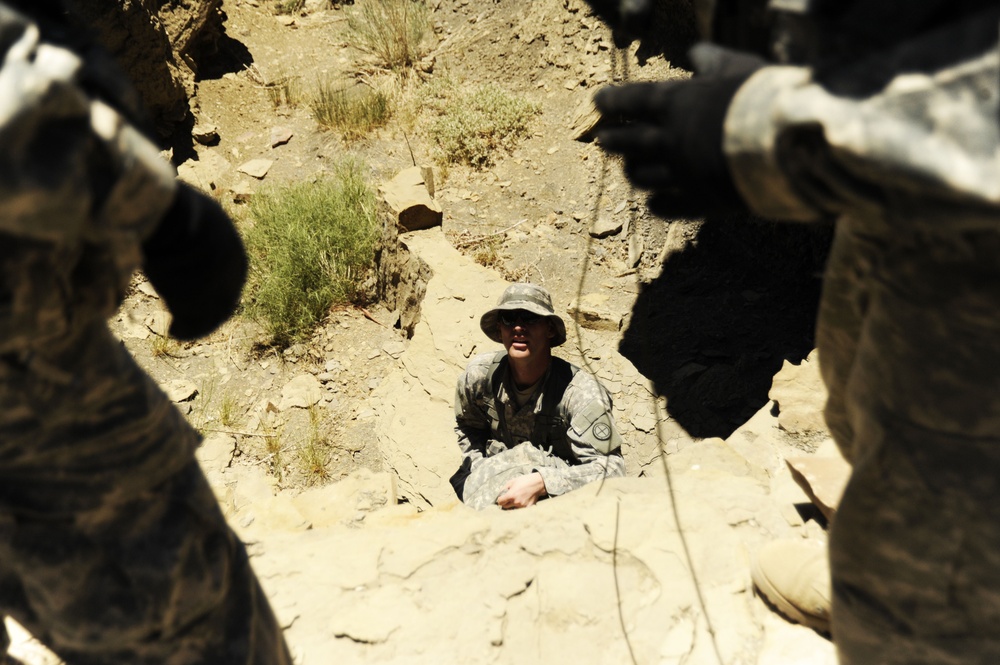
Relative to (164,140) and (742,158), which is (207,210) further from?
(164,140)

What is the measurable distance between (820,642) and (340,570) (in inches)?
55.5

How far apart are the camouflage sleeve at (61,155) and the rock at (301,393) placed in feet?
13.3

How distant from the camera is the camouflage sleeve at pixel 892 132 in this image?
0.96 meters

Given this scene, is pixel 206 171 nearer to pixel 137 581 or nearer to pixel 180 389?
pixel 180 389

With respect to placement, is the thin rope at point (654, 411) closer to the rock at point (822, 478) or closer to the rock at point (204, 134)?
the rock at point (822, 478)

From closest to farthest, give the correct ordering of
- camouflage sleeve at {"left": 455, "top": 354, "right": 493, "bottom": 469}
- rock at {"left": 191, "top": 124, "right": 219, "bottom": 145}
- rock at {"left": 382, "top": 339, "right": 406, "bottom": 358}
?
camouflage sleeve at {"left": 455, "top": 354, "right": 493, "bottom": 469}, rock at {"left": 382, "top": 339, "right": 406, "bottom": 358}, rock at {"left": 191, "top": 124, "right": 219, "bottom": 145}

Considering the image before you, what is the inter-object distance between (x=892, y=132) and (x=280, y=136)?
266 inches

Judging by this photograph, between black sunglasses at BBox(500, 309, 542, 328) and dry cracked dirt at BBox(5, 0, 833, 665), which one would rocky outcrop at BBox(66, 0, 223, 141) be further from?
black sunglasses at BBox(500, 309, 542, 328)

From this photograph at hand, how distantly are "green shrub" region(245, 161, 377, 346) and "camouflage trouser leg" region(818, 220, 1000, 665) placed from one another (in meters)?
4.57

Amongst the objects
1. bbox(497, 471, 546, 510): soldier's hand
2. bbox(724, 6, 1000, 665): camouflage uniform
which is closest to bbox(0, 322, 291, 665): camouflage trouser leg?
bbox(724, 6, 1000, 665): camouflage uniform

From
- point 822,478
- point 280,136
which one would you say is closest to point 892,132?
point 822,478

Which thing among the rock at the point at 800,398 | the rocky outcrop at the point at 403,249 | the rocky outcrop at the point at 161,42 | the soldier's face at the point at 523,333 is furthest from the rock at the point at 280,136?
the rock at the point at 800,398

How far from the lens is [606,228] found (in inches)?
229

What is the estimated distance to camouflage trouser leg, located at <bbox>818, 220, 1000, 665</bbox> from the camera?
1.13 meters
